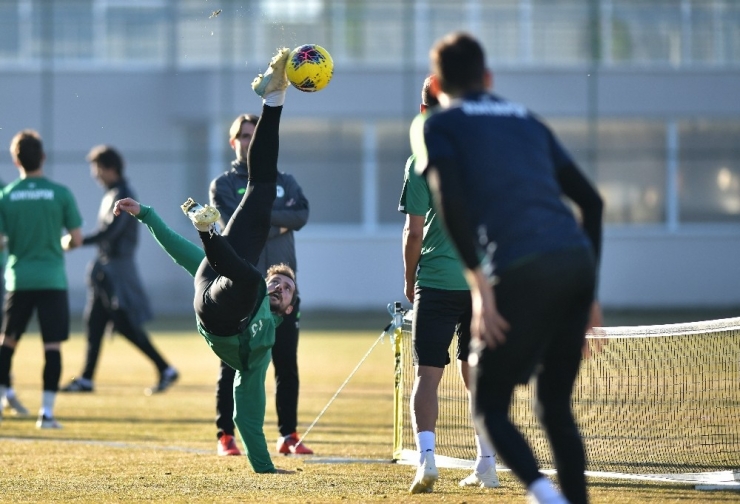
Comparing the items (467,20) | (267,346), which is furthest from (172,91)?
(267,346)

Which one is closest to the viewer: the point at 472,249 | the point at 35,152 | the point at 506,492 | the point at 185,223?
the point at 472,249

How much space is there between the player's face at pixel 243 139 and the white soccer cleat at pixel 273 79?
1116mm

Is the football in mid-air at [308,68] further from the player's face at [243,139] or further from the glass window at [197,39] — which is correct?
the glass window at [197,39]

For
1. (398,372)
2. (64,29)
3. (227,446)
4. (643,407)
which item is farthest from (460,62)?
(64,29)

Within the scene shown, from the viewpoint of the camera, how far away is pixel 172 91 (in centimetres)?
2878

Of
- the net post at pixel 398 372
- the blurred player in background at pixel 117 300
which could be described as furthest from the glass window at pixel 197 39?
the net post at pixel 398 372

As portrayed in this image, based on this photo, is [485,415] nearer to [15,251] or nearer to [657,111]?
[15,251]

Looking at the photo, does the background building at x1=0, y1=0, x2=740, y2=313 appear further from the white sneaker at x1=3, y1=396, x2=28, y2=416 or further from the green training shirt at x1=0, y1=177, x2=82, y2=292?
the green training shirt at x1=0, y1=177, x2=82, y2=292

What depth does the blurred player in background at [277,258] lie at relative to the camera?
862 centimetres

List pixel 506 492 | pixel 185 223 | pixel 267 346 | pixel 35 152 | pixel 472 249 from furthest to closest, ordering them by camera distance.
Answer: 1. pixel 185 223
2. pixel 35 152
3. pixel 267 346
4. pixel 506 492
5. pixel 472 249

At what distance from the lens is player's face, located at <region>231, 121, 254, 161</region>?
8.55 meters

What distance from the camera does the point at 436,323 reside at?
22.6 feet

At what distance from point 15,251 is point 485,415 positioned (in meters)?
6.83

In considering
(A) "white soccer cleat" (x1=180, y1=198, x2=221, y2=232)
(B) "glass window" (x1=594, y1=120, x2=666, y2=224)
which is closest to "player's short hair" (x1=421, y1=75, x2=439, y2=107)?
(A) "white soccer cleat" (x1=180, y1=198, x2=221, y2=232)
